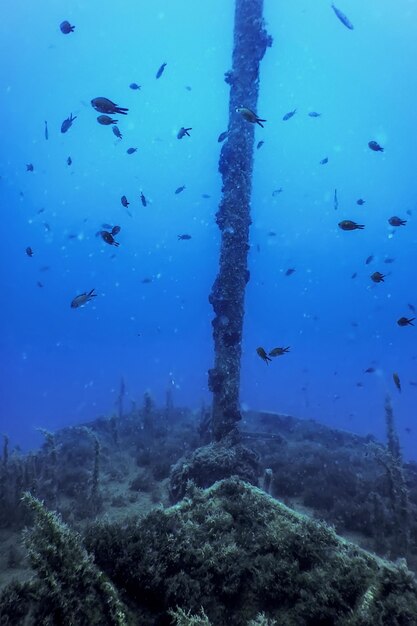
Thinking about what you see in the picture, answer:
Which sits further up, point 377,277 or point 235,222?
point 235,222

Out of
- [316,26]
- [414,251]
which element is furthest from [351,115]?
[414,251]

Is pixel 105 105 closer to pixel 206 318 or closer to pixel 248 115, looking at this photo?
pixel 248 115

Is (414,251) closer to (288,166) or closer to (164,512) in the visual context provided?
(288,166)

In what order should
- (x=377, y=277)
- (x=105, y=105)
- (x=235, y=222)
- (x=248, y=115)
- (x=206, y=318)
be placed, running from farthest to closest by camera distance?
1. (x=206, y=318)
2. (x=235, y=222)
3. (x=377, y=277)
4. (x=248, y=115)
5. (x=105, y=105)

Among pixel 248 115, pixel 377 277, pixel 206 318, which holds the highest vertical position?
pixel 206 318

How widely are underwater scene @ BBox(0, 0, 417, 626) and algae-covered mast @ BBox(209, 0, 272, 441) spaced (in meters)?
0.07

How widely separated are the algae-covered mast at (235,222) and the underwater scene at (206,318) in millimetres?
71

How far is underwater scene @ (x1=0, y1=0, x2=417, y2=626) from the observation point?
3328mm

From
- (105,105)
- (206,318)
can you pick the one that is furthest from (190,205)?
(105,105)

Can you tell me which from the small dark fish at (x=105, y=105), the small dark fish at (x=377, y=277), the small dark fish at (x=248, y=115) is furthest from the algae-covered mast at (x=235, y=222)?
the small dark fish at (x=105, y=105)

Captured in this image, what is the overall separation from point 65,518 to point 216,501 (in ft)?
21.5

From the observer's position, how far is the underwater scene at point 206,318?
3328 mm

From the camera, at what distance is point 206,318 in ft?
607

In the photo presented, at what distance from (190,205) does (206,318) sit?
59363 mm
